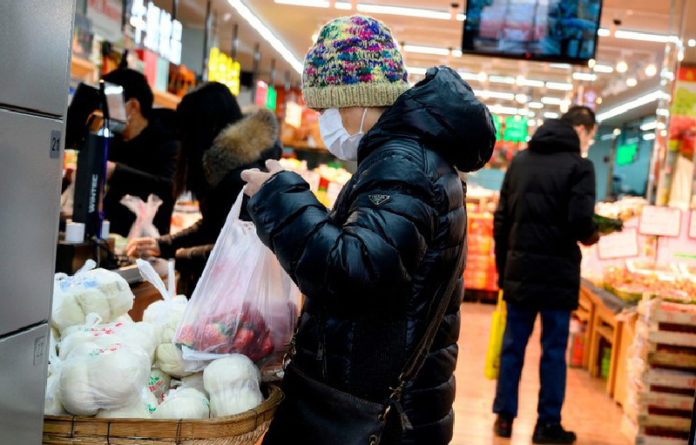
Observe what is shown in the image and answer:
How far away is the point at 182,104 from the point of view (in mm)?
3500

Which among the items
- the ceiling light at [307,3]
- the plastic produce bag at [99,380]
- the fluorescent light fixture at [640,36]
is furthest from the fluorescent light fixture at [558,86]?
the plastic produce bag at [99,380]

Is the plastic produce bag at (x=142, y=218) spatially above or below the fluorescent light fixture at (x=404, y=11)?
below

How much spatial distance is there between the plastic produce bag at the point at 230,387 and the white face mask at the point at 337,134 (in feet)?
1.87

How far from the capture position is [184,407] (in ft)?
5.39

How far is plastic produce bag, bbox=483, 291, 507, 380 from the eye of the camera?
5.18 metres

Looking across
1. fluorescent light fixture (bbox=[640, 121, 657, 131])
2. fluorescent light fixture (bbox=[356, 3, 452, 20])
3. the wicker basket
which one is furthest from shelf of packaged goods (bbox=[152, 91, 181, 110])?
fluorescent light fixture (bbox=[640, 121, 657, 131])

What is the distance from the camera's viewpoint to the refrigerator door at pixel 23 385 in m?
1.22

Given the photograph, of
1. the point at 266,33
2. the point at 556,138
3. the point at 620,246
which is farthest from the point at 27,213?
the point at 266,33

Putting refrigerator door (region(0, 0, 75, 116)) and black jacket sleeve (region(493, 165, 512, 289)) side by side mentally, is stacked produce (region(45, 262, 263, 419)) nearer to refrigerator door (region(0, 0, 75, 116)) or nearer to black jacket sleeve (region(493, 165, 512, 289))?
refrigerator door (region(0, 0, 75, 116))

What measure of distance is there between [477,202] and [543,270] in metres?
7.54

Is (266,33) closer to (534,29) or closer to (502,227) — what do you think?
(534,29)

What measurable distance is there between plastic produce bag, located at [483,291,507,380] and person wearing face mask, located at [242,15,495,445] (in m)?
3.40

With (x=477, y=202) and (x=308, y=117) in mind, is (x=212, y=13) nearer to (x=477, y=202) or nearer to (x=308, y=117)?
(x=308, y=117)

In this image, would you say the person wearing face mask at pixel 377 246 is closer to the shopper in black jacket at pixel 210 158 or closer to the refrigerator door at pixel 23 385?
the refrigerator door at pixel 23 385
